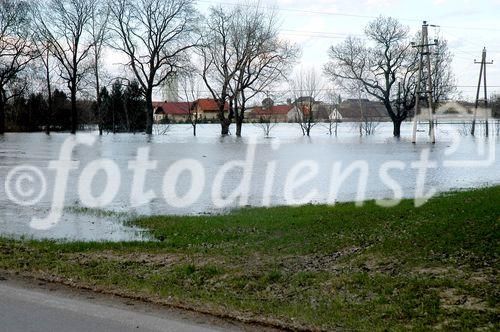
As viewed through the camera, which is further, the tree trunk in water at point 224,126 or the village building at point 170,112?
the village building at point 170,112

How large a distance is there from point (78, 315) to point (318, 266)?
10.7ft

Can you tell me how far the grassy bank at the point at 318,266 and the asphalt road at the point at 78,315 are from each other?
1.39ft

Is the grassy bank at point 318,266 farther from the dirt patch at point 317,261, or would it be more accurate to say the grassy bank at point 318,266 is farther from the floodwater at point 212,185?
the floodwater at point 212,185

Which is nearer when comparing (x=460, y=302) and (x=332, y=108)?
(x=460, y=302)

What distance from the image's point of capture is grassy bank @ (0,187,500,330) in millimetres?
5855

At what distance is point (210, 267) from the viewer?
774 centimetres

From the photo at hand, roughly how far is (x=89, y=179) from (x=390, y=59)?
47.6 metres

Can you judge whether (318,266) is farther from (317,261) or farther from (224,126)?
(224,126)

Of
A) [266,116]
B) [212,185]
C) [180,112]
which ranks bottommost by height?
[212,185]

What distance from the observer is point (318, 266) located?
7.62 m

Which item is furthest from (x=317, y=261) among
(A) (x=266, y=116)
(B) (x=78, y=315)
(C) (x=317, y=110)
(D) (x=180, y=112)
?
(D) (x=180, y=112)

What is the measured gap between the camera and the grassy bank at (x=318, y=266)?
5.86 metres

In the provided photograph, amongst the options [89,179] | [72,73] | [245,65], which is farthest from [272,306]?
[72,73]

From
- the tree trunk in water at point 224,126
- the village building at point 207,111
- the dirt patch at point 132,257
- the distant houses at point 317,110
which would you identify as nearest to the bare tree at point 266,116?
the distant houses at point 317,110
